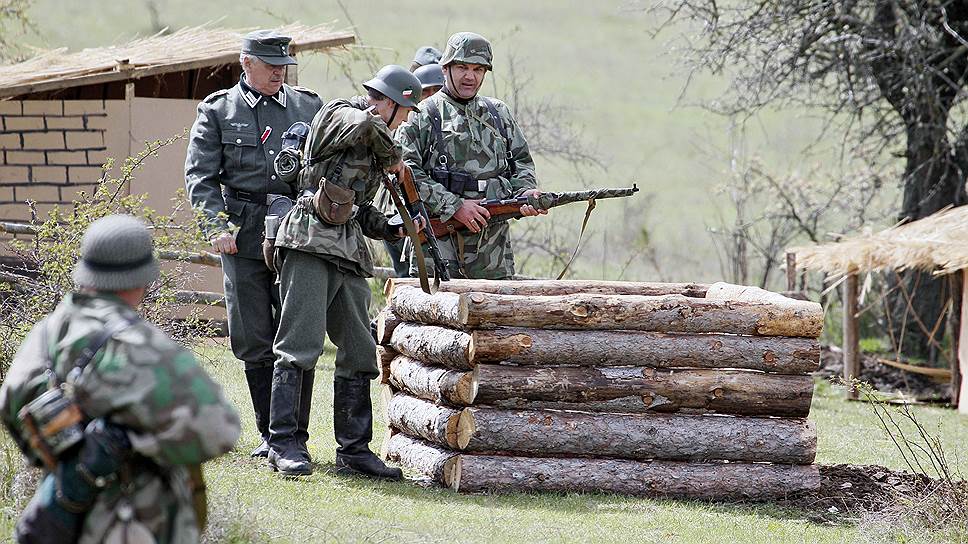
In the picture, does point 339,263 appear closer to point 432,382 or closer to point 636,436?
point 432,382

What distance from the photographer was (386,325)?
7.89 meters

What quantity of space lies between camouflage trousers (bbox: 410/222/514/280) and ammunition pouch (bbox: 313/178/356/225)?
158cm

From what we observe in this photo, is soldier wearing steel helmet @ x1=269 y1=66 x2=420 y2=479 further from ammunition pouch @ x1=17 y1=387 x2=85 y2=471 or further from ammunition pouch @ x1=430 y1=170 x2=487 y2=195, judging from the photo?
ammunition pouch @ x1=17 y1=387 x2=85 y2=471

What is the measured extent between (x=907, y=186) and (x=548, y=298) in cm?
1027

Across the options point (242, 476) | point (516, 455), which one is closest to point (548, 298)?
point (516, 455)

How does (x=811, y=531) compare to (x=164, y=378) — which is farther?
(x=811, y=531)

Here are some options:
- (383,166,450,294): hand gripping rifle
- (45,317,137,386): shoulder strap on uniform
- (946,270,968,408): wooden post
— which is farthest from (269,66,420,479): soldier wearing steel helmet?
(946,270,968,408): wooden post

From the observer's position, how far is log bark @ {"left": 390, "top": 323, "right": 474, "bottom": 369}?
6.62m

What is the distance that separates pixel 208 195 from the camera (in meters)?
6.76

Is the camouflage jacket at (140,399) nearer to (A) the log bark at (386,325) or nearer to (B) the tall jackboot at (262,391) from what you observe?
(B) the tall jackboot at (262,391)

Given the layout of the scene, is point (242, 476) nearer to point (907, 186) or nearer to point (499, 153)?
point (499, 153)

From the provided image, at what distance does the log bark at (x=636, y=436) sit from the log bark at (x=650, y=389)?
0.06 meters

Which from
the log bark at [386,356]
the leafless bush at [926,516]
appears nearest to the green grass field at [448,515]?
the leafless bush at [926,516]

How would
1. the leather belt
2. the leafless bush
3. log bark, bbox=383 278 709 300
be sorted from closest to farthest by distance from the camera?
the leafless bush, log bark, bbox=383 278 709 300, the leather belt
